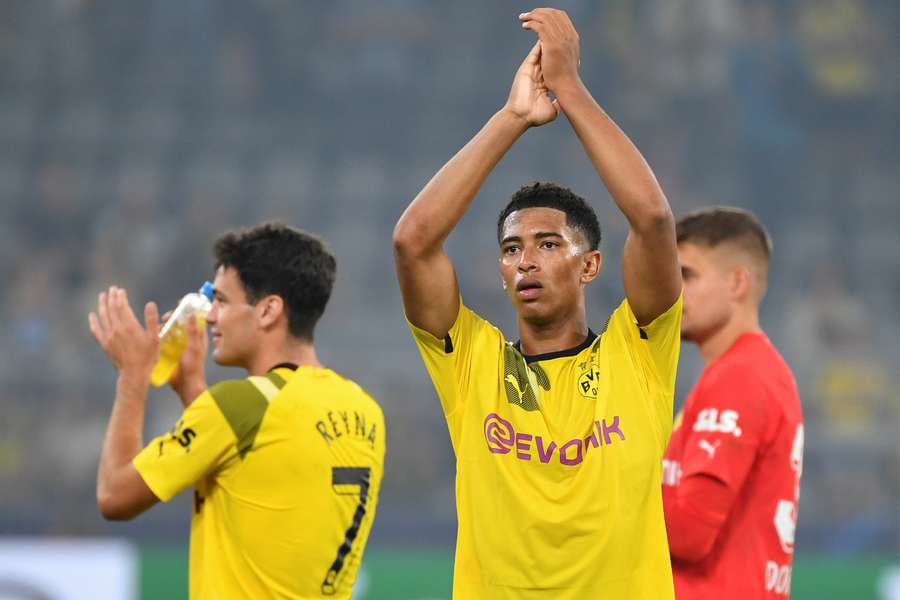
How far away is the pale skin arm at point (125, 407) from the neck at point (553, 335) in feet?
3.65

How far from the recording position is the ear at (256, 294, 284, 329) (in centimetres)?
344

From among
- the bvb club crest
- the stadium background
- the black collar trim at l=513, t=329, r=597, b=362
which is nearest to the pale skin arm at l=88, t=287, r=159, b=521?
the black collar trim at l=513, t=329, r=597, b=362

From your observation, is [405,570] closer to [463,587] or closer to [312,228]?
[463,587]

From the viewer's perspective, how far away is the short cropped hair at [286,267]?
3.47 meters

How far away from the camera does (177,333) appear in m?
3.67

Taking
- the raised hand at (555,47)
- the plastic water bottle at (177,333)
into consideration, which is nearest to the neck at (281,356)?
the plastic water bottle at (177,333)

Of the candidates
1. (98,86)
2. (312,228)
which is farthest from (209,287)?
(98,86)

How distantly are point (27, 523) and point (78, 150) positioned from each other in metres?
4.69

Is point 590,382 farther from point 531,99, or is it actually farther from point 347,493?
point 347,493

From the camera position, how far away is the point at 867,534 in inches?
283

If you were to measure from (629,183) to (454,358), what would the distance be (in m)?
0.58

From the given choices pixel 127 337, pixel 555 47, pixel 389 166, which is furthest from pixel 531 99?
pixel 389 166

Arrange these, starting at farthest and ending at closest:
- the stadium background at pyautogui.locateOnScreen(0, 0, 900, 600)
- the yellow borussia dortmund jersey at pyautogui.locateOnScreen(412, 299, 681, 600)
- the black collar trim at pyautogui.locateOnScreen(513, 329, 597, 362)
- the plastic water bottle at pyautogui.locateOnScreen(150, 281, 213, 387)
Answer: the stadium background at pyautogui.locateOnScreen(0, 0, 900, 600), the plastic water bottle at pyautogui.locateOnScreen(150, 281, 213, 387), the black collar trim at pyautogui.locateOnScreen(513, 329, 597, 362), the yellow borussia dortmund jersey at pyautogui.locateOnScreen(412, 299, 681, 600)

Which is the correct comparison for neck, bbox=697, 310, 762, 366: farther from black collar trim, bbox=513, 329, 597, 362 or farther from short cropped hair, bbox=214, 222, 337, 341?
short cropped hair, bbox=214, 222, 337, 341
